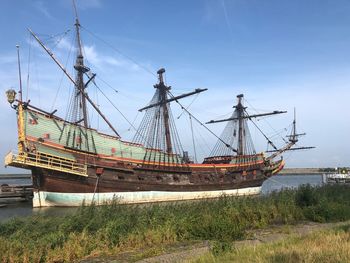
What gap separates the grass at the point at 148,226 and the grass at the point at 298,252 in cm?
55

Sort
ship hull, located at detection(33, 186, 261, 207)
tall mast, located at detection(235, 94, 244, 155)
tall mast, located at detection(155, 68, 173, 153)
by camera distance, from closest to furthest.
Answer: ship hull, located at detection(33, 186, 261, 207)
tall mast, located at detection(155, 68, 173, 153)
tall mast, located at detection(235, 94, 244, 155)

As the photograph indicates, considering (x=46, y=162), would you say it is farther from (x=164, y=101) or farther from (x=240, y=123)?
(x=240, y=123)

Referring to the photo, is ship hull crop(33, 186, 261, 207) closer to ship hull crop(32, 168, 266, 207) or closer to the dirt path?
ship hull crop(32, 168, 266, 207)

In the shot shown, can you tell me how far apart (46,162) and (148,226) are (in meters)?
21.9

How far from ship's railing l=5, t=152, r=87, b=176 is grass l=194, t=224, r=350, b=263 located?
25.7 m

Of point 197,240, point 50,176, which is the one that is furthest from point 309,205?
point 50,176

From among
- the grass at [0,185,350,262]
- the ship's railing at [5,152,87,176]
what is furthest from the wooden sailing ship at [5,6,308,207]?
the grass at [0,185,350,262]

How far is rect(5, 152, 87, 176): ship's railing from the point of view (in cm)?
3042

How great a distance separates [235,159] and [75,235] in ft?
138

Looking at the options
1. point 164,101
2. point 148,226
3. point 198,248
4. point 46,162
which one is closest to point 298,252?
point 198,248

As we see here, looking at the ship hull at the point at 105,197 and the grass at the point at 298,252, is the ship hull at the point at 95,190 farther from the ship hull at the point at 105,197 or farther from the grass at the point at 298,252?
the grass at the point at 298,252

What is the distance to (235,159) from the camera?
2016 inches

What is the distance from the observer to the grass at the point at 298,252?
6918 millimetres

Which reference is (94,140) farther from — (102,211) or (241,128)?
(241,128)
